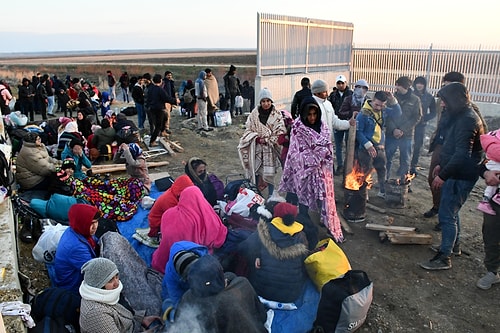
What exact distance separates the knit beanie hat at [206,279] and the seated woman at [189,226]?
1302 millimetres

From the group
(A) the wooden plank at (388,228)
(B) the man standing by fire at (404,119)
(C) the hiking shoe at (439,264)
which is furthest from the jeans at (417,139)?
(C) the hiking shoe at (439,264)

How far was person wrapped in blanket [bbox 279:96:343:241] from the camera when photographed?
16.5 ft

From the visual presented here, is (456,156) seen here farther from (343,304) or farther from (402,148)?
(402,148)

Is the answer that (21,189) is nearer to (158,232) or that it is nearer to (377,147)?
(158,232)

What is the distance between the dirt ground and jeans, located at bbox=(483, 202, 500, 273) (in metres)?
0.30

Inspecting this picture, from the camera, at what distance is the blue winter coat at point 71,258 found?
3.68 m

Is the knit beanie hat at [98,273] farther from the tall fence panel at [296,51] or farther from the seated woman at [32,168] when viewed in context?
the tall fence panel at [296,51]

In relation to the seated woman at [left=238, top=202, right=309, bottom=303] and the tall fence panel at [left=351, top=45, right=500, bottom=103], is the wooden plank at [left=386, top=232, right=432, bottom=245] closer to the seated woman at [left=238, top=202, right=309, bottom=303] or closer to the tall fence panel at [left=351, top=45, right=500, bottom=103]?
the seated woman at [left=238, top=202, right=309, bottom=303]

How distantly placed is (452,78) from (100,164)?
753cm

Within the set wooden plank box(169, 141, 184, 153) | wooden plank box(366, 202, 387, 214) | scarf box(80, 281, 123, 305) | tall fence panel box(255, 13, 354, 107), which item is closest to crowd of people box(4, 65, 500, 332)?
scarf box(80, 281, 123, 305)

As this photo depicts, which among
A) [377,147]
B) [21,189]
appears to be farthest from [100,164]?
[377,147]

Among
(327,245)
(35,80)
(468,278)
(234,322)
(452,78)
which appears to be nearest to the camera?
(234,322)

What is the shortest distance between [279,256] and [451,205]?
92.3 inches

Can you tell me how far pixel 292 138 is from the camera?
522 centimetres
